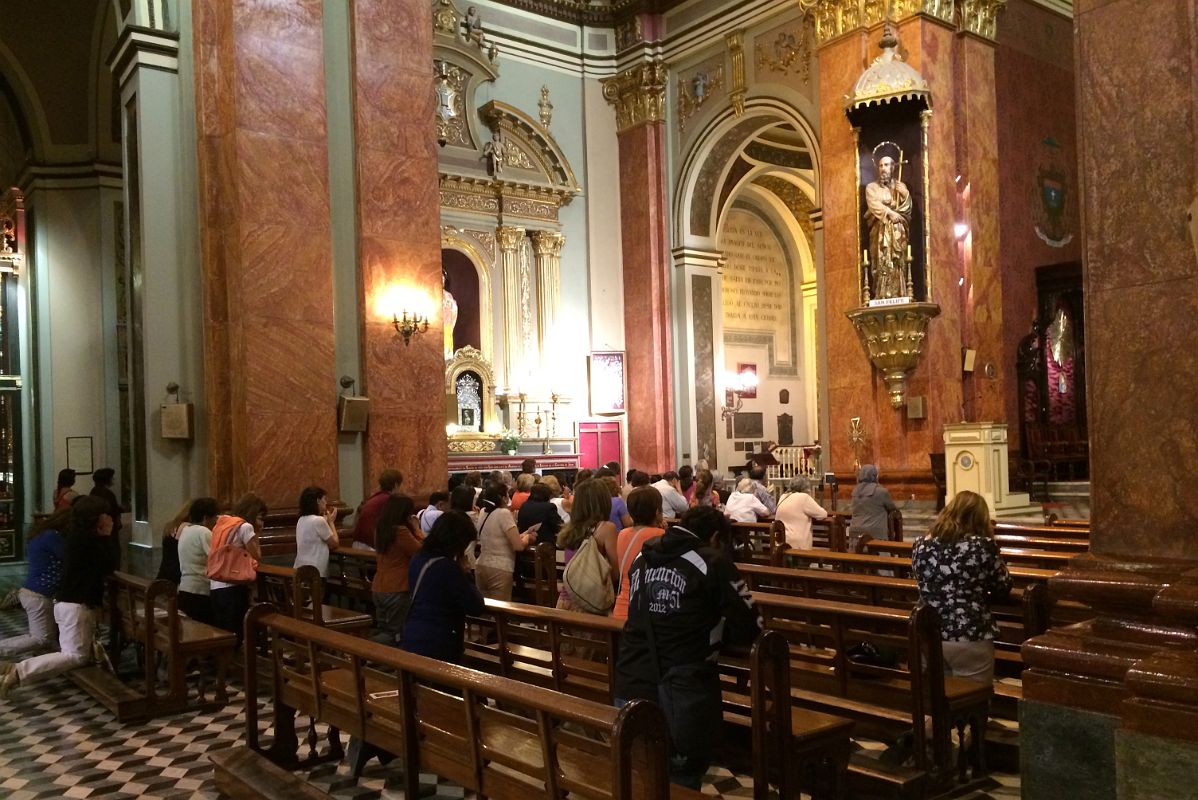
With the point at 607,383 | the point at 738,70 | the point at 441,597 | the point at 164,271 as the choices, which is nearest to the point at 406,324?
the point at 164,271

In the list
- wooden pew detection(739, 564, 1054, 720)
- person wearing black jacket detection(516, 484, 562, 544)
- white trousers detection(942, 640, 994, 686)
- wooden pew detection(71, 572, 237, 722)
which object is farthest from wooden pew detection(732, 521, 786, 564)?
wooden pew detection(71, 572, 237, 722)

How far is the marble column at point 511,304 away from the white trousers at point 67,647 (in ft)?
36.3

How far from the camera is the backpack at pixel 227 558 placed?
6789mm

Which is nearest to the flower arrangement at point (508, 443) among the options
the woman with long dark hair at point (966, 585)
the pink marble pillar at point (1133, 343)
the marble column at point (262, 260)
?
the marble column at point (262, 260)

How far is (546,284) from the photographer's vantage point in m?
18.0

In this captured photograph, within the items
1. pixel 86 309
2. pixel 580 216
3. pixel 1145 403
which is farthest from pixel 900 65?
pixel 86 309

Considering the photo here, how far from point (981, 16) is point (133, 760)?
47.2ft

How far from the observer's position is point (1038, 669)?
3340mm

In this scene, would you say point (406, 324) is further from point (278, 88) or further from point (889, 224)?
point (889, 224)

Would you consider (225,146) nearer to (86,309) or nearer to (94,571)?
(94,571)

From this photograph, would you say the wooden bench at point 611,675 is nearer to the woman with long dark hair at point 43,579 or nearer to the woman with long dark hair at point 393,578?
the woman with long dark hair at point 393,578

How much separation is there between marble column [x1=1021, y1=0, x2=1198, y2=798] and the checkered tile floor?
1.21 m

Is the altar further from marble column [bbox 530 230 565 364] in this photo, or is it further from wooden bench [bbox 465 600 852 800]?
wooden bench [bbox 465 600 852 800]

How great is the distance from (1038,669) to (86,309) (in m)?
14.4
